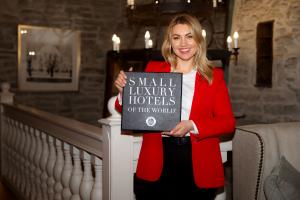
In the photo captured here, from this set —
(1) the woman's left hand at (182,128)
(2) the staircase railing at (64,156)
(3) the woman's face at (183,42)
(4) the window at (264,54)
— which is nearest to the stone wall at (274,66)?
(4) the window at (264,54)

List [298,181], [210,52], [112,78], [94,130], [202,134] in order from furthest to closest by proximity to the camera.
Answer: [112,78], [210,52], [94,130], [298,181], [202,134]

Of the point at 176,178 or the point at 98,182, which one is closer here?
the point at 176,178

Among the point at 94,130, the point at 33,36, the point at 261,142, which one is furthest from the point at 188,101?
the point at 33,36

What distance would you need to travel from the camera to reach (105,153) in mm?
1771

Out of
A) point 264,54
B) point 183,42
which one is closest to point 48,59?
point 264,54

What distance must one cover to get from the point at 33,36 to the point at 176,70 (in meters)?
3.79

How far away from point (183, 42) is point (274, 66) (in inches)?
120

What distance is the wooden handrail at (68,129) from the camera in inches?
76.0

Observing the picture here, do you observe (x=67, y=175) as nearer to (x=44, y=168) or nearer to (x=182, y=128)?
(x=44, y=168)

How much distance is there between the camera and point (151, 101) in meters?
1.60

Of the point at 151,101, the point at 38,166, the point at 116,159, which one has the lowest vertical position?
the point at 38,166

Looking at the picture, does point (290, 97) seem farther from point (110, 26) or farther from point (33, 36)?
point (33, 36)

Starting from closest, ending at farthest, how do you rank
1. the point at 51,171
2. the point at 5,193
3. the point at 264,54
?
the point at 51,171 → the point at 5,193 → the point at 264,54

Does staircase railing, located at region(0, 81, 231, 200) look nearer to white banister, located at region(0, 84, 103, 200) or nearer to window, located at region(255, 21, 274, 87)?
white banister, located at region(0, 84, 103, 200)
